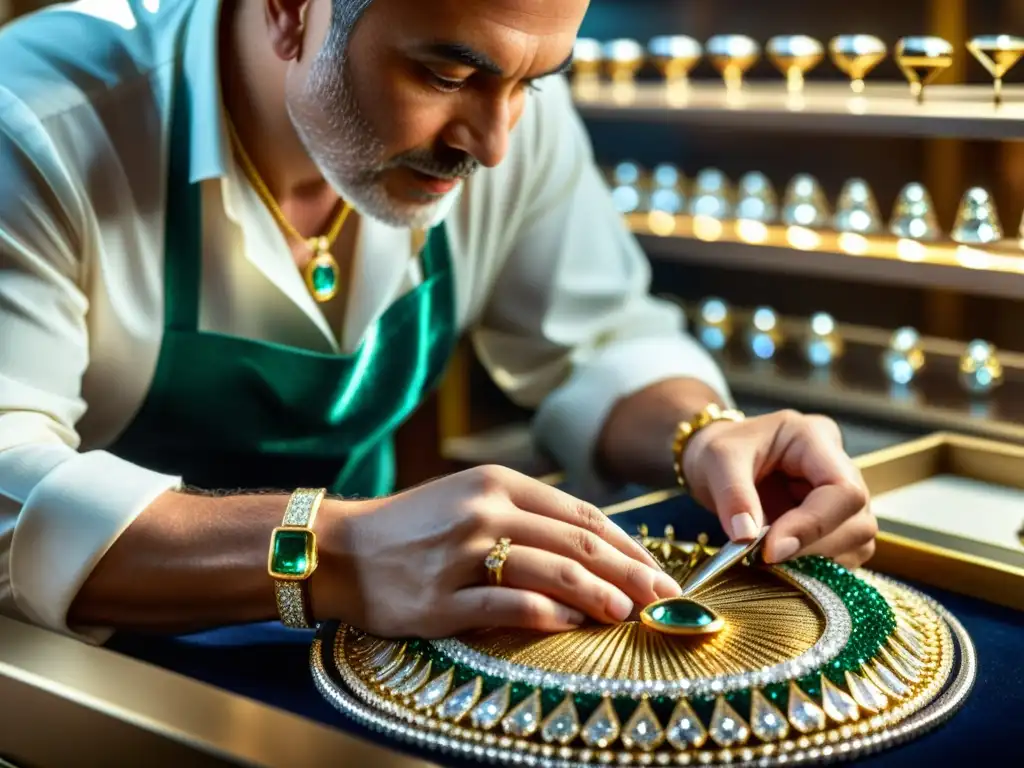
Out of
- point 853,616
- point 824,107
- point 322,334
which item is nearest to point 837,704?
point 853,616

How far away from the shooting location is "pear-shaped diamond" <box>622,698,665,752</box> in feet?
2.92

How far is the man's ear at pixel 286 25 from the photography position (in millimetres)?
1358

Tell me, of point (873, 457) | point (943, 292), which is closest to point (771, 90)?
point (943, 292)

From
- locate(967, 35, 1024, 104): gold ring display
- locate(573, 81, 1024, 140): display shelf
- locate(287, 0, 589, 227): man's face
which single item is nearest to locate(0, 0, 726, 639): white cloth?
locate(287, 0, 589, 227): man's face

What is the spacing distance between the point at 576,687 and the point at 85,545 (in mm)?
404

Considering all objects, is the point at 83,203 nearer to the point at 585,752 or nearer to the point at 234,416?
the point at 234,416

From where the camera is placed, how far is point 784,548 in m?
1.14

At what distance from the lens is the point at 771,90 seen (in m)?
2.05

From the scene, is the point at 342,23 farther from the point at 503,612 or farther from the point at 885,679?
the point at 885,679

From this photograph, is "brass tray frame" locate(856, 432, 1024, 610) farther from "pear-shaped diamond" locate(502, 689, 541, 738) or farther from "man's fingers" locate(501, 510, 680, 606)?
"pear-shaped diamond" locate(502, 689, 541, 738)

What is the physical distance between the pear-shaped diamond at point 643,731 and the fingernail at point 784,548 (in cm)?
27

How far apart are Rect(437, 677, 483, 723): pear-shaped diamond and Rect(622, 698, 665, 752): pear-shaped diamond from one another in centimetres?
10

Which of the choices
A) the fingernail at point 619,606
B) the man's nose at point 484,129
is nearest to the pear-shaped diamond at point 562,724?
the fingernail at point 619,606

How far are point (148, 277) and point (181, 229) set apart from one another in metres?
0.06
